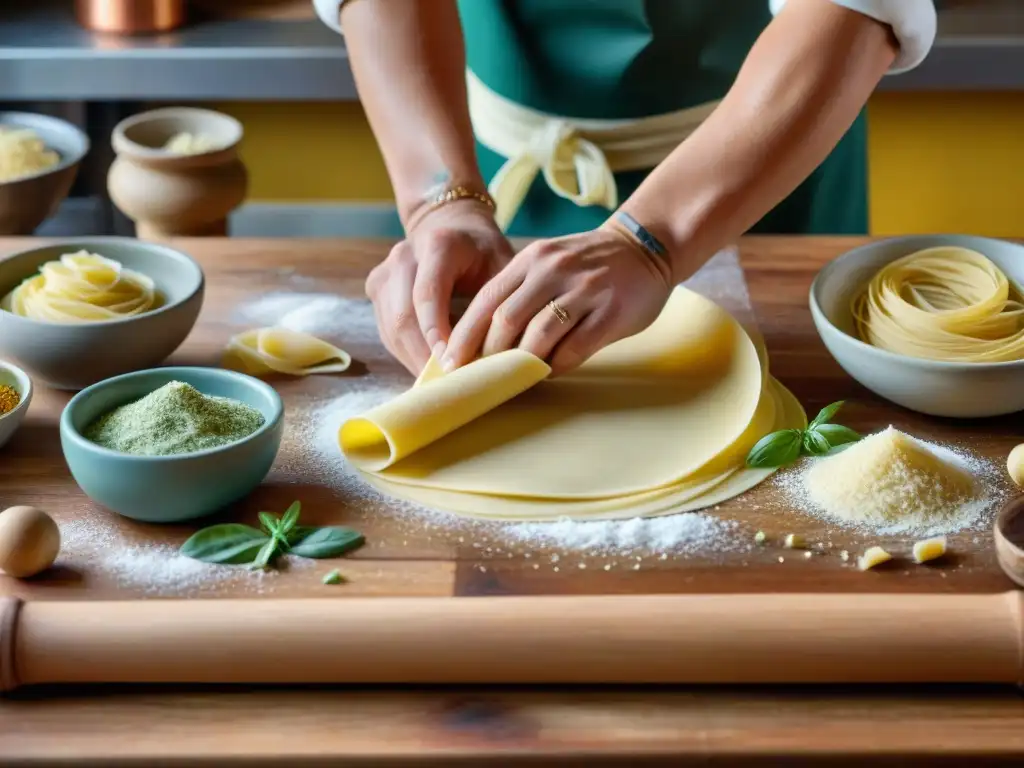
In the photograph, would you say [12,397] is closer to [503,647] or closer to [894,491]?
[503,647]

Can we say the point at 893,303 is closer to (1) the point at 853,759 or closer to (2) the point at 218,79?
(1) the point at 853,759

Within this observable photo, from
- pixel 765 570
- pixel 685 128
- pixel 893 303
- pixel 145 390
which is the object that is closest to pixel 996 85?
pixel 685 128

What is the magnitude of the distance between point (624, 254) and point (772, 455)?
30 centimetres

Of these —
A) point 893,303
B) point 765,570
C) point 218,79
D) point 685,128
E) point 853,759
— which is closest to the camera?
point 853,759

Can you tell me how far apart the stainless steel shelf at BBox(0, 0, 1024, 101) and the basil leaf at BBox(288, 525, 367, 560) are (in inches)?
68.2

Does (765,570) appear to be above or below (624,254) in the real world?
below

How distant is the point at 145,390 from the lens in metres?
1.20

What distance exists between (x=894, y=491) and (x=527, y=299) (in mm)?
426

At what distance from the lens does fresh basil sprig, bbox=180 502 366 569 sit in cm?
107

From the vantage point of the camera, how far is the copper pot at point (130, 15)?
2656 millimetres

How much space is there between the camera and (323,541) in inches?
43.0

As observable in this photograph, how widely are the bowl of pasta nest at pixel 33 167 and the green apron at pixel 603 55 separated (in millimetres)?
663

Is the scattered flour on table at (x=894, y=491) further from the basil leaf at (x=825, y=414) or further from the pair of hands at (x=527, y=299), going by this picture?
the pair of hands at (x=527, y=299)

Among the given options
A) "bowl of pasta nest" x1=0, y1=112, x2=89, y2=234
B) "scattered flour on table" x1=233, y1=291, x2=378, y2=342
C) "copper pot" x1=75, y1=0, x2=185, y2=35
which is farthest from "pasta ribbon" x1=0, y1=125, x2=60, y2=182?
"copper pot" x1=75, y1=0, x2=185, y2=35
